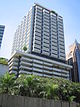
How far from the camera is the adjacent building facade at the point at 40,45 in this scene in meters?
73.6

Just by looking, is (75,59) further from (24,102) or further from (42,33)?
(24,102)

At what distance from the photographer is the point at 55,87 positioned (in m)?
22.8

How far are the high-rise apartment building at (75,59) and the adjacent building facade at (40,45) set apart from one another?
6521 mm

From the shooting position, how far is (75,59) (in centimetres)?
9500

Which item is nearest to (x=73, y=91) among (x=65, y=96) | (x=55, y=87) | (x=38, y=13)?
(x=65, y=96)

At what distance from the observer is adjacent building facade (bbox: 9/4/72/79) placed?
73.6 meters

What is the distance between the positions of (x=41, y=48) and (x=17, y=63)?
18.4 metres

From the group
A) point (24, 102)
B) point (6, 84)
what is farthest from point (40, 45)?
point (24, 102)

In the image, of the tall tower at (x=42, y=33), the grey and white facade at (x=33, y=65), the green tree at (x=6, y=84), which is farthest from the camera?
the tall tower at (x=42, y=33)

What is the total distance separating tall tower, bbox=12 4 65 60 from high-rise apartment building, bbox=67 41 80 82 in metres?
9.08

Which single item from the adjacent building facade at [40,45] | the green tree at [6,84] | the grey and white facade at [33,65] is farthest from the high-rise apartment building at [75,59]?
the green tree at [6,84]

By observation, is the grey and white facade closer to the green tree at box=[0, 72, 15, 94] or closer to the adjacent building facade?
the adjacent building facade

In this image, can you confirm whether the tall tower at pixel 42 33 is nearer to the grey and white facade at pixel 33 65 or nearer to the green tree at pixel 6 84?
the grey and white facade at pixel 33 65

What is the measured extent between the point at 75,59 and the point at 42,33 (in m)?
26.7
